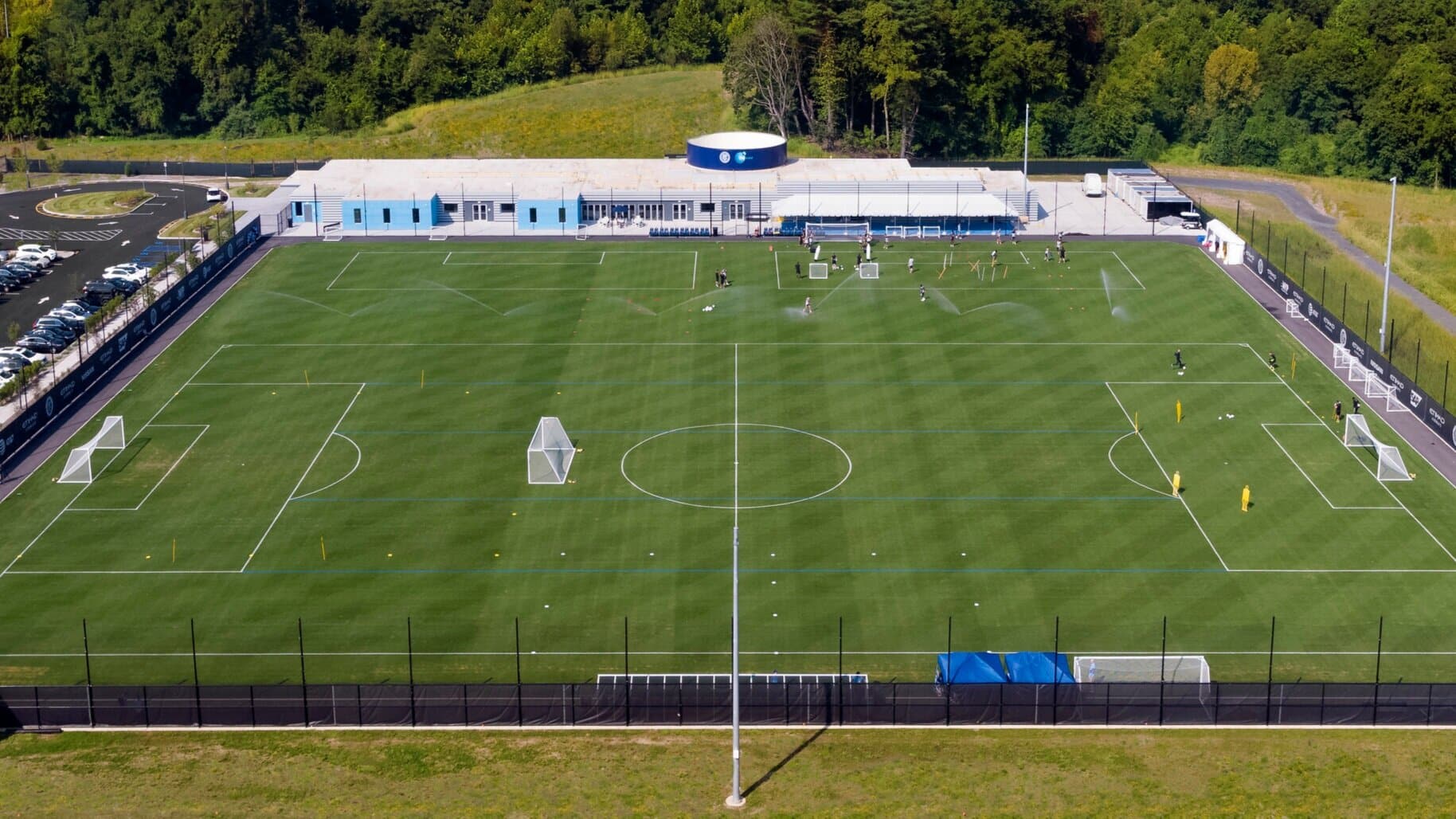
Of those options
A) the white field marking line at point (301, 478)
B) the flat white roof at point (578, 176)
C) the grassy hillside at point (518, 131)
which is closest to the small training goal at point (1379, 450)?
the white field marking line at point (301, 478)

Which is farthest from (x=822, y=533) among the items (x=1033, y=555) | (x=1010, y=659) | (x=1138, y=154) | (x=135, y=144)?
(x=135, y=144)

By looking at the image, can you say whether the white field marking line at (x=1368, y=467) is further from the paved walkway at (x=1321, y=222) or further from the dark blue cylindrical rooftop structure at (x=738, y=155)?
the dark blue cylindrical rooftop structure at (x=738, y=155)

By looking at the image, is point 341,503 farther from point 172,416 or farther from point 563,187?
point 563,187

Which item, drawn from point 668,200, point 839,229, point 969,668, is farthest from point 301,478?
point 839,229

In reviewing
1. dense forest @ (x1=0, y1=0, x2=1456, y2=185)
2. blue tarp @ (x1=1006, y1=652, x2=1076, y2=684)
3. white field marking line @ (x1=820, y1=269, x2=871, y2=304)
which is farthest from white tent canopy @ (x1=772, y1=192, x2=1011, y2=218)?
blue tarp @ (x1=1006, y1=652, x2=1076, y2=684)

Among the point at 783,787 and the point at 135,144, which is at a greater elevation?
the point at 135,144

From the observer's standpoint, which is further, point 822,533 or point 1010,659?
point 822,533
